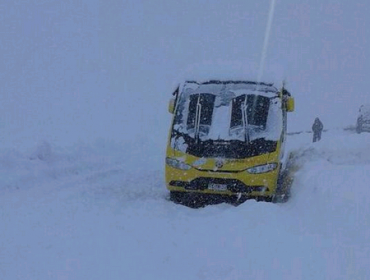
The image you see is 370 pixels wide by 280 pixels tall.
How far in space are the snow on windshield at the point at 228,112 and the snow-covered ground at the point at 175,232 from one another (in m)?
1.20

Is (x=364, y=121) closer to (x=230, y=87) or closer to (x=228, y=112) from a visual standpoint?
(x=230, y=87)

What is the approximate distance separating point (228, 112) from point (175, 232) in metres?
3.50

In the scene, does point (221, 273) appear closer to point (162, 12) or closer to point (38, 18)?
point (38, 18)

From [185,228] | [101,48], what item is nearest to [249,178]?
[185,228]

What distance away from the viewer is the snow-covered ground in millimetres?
5129

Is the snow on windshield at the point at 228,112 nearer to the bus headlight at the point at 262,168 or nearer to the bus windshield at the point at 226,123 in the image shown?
the bus windshield at the point at 226,123

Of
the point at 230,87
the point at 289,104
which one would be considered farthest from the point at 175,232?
the point at 289,104

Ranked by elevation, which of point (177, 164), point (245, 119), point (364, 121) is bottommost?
point (364, 121)

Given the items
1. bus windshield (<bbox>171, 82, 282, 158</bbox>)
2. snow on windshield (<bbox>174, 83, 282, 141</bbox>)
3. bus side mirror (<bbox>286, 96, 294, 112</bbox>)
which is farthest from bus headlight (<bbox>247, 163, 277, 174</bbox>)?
bus side mirror (<bbox>286, 96, 294, 112</bbox>)

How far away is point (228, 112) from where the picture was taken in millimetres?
9594

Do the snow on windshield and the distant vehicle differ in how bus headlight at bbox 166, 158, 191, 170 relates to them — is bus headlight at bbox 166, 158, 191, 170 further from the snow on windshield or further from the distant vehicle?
the distant vehicle

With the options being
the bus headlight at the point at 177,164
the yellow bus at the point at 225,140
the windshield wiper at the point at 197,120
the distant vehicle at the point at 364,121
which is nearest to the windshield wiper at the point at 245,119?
the yellow bus at the point at 225,140

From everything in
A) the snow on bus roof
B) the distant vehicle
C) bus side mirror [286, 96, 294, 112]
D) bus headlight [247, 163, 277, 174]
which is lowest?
the distant vehicle

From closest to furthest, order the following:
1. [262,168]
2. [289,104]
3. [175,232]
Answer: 1. [175,232]
2. [262,168]
3. [289,104]
